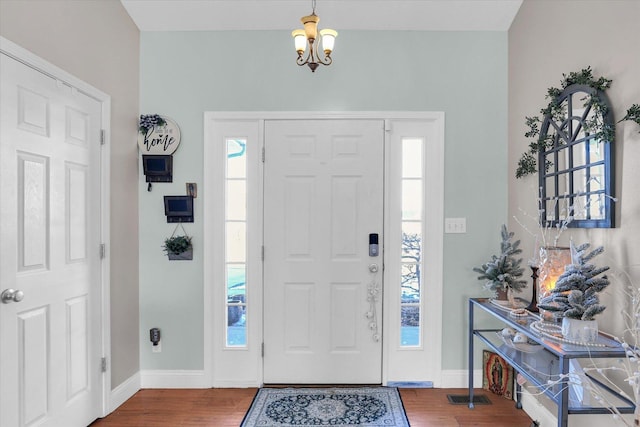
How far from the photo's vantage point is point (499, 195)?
2.79 meters

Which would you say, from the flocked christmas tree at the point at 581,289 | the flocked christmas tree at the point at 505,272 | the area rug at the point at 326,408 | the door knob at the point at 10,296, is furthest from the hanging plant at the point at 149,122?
the flocked christmas tree at the point at 581,289

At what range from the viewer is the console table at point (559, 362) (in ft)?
4.83

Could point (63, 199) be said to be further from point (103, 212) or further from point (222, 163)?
point (222, 163)

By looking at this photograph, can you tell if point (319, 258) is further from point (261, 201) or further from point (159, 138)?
point (159, 138)

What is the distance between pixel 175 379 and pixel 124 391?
344mm

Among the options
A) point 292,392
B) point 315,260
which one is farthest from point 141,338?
point 315,260

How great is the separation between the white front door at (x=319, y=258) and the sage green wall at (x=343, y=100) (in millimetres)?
303

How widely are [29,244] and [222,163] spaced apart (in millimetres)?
1305

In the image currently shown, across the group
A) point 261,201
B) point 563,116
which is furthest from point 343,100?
point 563,116

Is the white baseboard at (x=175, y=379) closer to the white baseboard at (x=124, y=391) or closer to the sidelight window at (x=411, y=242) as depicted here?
the white baseboard at (x=124, y=391)

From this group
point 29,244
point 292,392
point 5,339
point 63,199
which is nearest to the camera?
point 5,339

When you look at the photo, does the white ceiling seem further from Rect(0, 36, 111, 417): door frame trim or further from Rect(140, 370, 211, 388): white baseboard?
Rect(140, 370, 211, 388): white baseboard

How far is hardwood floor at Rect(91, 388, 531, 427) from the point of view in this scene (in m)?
2.36

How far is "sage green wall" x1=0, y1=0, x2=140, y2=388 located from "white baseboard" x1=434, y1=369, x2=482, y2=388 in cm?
232
